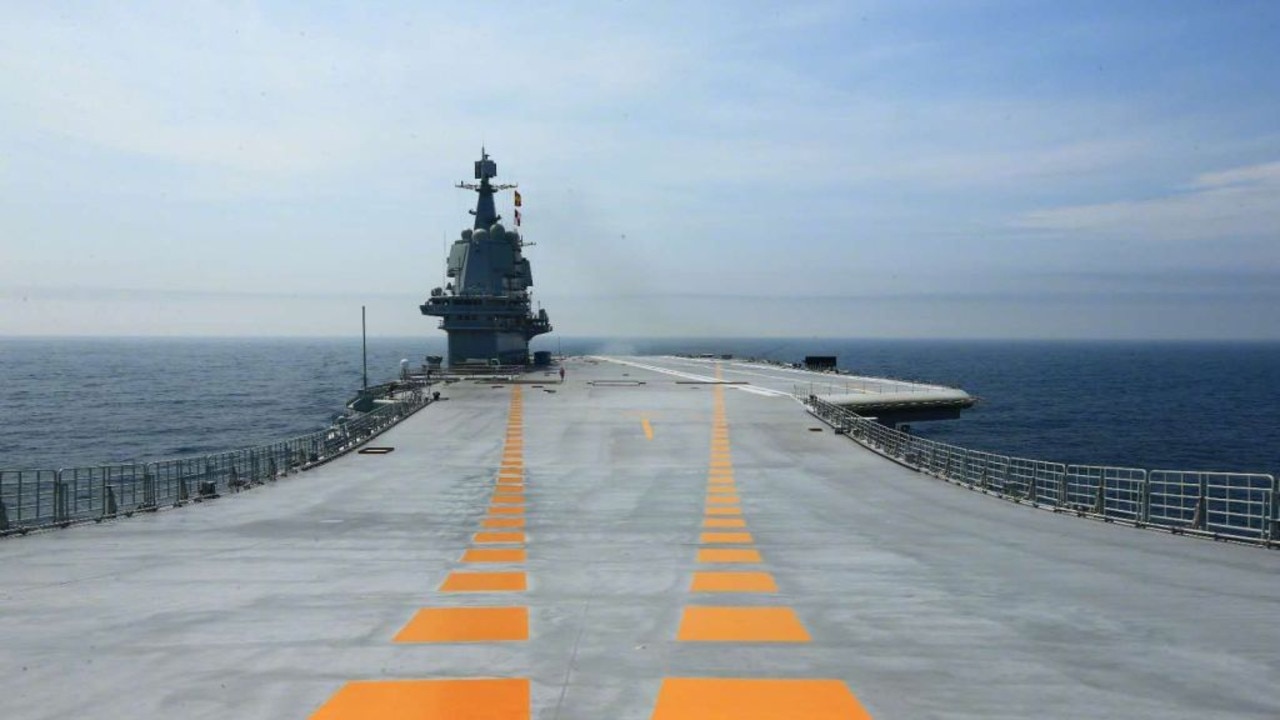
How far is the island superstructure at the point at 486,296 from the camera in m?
64.6

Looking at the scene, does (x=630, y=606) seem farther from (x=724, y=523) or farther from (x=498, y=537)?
(x=724, y=523)

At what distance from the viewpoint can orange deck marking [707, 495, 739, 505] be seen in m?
17.8

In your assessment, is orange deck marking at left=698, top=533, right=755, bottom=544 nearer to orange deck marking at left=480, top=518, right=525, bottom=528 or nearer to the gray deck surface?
the gray deck surface

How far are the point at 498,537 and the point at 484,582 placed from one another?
3.27 m

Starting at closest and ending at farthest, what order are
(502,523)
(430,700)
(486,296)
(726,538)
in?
1. (430,700)
2. (726,538)
3. (502,523)
4. (486,296)

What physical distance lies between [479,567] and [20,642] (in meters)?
5.02

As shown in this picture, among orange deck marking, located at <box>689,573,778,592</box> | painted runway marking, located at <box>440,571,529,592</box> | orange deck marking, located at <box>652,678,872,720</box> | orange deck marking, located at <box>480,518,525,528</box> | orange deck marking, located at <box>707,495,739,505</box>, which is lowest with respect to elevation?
orange deck marking, located at <box>707,495,739,505</box>

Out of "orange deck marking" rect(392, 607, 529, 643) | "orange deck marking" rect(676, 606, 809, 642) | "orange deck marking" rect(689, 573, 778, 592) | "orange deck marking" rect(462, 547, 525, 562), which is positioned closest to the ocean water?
"orange deck marking" rect(462, 547, 525, 562)

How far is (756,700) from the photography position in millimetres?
6773

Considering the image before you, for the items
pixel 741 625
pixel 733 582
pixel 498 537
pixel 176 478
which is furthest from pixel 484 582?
pixel 176 478

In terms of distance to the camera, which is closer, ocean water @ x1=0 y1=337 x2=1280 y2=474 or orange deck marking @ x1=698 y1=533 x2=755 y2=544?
orange deck marking @ x1=698 y1=533 x2=755 y2=544

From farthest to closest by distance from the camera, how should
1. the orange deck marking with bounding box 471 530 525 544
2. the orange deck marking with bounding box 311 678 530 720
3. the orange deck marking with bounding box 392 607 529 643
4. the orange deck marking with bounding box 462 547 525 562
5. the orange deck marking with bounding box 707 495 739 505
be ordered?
the orange deck marking with bounding box 707 495 739 505 < the orange deck marking with bounding box 471 530 525 544 < the orange deck marking with bounding box 462 547 525 562 < the orange deck marking with bounding box 392 607 529 643 < the orange deck marking with bounding box 311 678 530 720

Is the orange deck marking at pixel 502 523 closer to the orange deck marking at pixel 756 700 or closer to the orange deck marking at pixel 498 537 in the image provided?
the orange deck marking at pixel 498 537

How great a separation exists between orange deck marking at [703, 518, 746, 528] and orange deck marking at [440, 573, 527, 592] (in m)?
4.76
